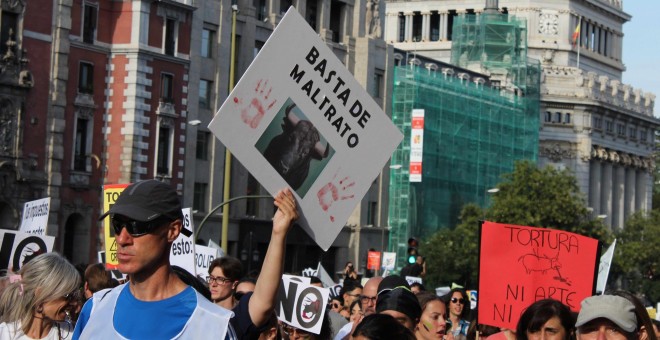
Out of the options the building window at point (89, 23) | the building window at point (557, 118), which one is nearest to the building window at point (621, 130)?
the building window at point (557, 118)

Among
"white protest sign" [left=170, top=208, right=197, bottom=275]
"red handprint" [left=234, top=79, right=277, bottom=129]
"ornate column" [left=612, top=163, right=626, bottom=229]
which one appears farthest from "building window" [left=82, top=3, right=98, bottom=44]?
"ornate column" [left=612, top=163, right=626, bottom=229]

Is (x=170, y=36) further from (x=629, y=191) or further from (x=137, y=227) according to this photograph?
(x=629, y=191)

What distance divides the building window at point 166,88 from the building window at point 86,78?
3.31 m

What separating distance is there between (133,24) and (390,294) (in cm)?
4849

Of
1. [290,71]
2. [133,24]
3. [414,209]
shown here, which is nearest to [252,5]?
[133,24]

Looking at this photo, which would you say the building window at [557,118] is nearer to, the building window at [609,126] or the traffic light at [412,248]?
the building window at [609,126]

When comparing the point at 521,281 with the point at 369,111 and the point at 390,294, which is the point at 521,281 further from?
the point at 369,111

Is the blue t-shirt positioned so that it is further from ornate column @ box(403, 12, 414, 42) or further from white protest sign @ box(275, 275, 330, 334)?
ornate column @ box(403, 12, 414, 42)

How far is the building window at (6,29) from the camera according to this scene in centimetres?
5216

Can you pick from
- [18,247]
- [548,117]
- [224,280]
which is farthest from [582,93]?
[224,280]

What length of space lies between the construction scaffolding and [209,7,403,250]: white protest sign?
223 feet

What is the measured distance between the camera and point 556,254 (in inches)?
484

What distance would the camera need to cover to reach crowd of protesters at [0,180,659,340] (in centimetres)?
638

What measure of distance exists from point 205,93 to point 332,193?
56.3 metres
